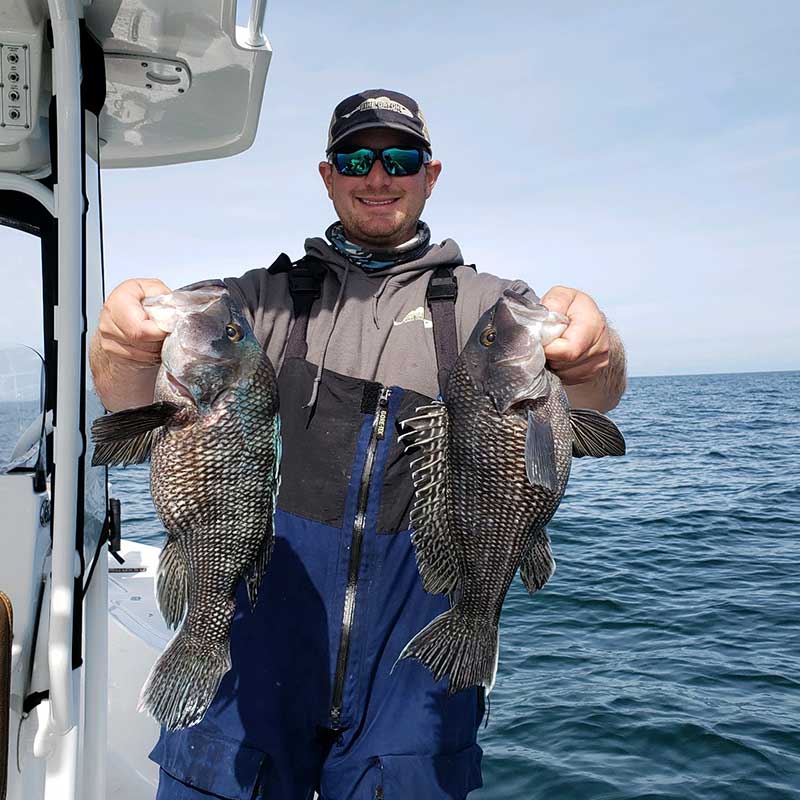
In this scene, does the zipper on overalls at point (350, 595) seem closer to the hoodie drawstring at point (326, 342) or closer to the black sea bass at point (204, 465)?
the hoodie drawstring at point (326, 342)

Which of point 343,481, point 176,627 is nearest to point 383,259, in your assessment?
point 343,481

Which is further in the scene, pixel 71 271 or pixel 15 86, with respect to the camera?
pixel 15 86

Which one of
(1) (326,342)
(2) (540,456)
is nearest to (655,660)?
(1) (326,342)

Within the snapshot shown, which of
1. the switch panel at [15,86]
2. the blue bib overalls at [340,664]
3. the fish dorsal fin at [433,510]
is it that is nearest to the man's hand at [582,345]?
the fish dorsal fin at [433,510]

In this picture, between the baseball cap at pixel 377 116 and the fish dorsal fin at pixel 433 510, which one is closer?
the fish dorsal fin at pixel 433 510

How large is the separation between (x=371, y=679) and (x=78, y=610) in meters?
1.18

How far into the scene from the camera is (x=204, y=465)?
2.32 metres

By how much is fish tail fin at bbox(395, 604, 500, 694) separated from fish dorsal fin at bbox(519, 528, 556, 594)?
21cm

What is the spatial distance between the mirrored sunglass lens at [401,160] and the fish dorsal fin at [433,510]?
3.66 feet

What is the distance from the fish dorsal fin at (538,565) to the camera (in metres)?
2.61

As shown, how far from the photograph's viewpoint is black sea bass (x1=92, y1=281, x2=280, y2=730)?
2318 mm

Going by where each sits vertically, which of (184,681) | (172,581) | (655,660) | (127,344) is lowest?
(655,660)

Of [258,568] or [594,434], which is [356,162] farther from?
[258,568]

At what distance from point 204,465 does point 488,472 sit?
0.87m
